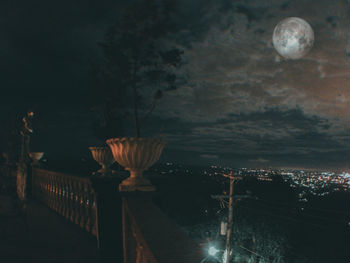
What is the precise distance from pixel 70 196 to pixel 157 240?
4352 millimetres

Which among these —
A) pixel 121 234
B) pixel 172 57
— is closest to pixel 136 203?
pixel 121 234

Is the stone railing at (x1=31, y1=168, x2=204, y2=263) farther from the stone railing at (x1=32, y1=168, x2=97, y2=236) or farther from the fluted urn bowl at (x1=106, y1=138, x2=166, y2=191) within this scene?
the fluted urn bowl at (x1=106, y1=138, x2=166, y2=191)

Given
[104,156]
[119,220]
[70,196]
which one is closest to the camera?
[119,220]

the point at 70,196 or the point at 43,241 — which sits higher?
the point at 70,196

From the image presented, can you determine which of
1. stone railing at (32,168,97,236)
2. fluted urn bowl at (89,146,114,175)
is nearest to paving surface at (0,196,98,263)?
stone railing at (32,168,97,236)

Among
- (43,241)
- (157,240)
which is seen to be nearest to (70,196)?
(43,241)

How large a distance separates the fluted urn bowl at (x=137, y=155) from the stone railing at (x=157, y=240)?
10.3 inches

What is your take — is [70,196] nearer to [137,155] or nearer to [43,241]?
[43,241]

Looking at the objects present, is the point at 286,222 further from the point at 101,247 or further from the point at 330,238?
the point at 101,247

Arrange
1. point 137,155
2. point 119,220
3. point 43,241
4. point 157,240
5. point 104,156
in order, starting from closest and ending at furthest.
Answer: point 157,240, point 137,155, point 119,220, point 104,156, point 43,241

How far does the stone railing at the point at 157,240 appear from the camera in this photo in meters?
1.34

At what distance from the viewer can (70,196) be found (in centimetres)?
524

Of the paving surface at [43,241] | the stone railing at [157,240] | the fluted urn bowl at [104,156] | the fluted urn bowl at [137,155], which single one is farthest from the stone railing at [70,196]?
the stone railing at [157,240]

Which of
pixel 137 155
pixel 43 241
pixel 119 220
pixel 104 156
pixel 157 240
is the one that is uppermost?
pixel 137 155
